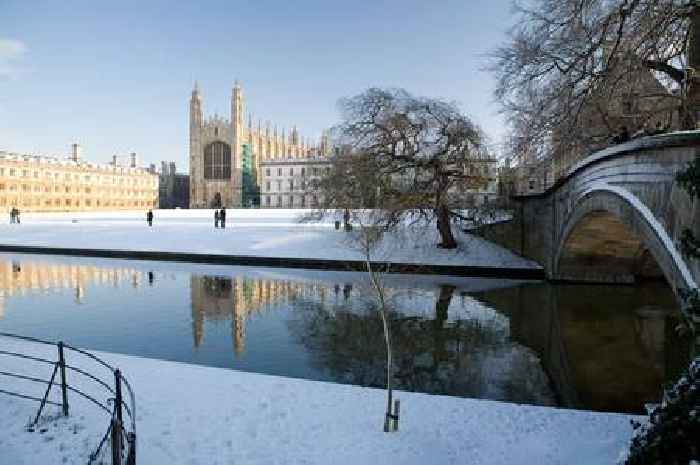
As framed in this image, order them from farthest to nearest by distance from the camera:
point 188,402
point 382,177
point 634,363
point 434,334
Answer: point 382,177, point 434,334, point 634,363, point 188,402

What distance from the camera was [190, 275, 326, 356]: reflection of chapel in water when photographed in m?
16.0

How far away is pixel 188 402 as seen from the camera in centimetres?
900

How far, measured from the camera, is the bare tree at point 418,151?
28.8 m

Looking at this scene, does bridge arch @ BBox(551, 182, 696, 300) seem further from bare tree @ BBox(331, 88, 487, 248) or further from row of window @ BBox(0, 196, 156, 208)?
row of window @ BBox(0, 196, 156, 208)

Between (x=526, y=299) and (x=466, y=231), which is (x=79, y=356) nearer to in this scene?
(x=526, y=299)

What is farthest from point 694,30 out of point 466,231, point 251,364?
point 466,231

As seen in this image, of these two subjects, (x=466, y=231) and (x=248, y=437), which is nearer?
(x=248, y=437)

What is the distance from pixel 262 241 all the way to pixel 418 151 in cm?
1244

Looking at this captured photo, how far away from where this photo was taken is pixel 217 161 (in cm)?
10238

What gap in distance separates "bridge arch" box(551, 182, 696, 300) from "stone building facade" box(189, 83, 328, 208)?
80.8 m

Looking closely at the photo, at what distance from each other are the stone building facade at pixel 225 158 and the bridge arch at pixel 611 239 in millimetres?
80805

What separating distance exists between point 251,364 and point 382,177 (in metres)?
18.9

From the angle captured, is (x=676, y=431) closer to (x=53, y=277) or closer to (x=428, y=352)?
(x=428, y=352)

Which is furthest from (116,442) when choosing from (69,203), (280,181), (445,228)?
(69,203)
